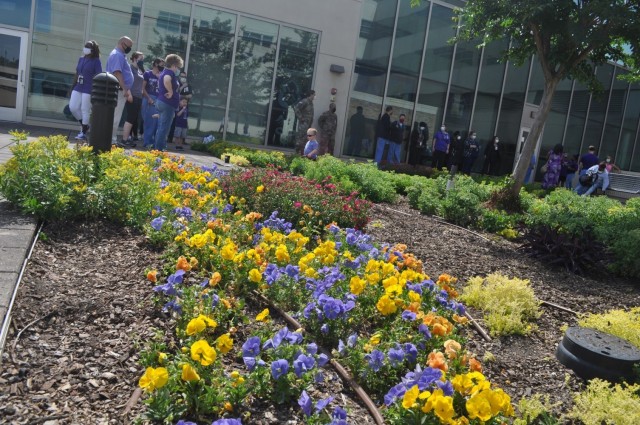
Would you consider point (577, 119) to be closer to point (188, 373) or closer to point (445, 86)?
point (445, 86)

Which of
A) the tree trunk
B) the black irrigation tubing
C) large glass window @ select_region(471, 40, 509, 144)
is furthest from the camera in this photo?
large glass window @ select_region(471, 40, 509, 144)

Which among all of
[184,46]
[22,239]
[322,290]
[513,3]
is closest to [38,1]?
[184,46]

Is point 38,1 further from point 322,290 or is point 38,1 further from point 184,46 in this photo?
point 322,290

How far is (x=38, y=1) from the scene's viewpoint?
44.5 feet

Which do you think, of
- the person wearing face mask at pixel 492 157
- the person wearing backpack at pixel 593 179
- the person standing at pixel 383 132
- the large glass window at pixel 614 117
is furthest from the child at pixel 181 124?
the large glass window at pixel 614 117

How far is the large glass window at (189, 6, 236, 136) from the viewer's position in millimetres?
15047

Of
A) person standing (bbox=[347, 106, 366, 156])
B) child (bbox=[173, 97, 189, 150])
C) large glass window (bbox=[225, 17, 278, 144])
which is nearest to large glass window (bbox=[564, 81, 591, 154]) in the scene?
person standing (bbox=[347, 106, 366, 156])

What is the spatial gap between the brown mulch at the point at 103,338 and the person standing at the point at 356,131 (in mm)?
12487

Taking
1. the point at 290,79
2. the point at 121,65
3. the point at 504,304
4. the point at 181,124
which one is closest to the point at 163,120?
the point at 121,65

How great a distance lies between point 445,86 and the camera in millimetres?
19312

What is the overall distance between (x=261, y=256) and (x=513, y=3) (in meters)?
7.08

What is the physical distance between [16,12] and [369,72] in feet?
31.7

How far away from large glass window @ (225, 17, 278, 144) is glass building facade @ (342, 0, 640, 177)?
275cm

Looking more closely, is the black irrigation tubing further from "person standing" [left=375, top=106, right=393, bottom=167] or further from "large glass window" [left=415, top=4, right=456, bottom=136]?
"large glass window" [left=415, top=4, right=456, bottom=136]
